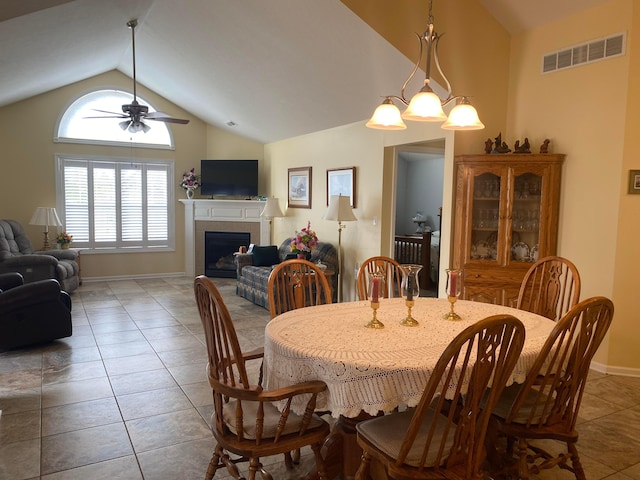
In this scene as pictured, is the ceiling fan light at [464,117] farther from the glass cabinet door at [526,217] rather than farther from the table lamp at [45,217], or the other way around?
the table lamp at [45,217]

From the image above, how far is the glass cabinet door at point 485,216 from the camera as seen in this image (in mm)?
4254

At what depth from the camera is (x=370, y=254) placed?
18.9 feet

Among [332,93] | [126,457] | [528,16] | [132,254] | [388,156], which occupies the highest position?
[528,16]

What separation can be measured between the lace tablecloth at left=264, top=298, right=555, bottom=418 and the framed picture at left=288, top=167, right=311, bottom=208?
4543 millimetres

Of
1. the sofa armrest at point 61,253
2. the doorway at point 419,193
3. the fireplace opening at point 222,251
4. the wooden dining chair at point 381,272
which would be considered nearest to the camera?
the wooden dining chair at point 381,272

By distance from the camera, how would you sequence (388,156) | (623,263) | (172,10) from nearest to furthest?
1. (623,263)
2. (172,10)
3. (388,156)

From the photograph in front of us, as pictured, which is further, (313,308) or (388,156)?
(388,156)

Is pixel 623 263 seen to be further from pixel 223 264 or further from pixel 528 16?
pixel 223 264

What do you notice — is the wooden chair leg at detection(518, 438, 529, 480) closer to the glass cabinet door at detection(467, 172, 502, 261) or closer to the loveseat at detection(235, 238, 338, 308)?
the glass cabinet door at detection(467, 172, 502, 261)

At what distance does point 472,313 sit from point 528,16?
302 centimetres

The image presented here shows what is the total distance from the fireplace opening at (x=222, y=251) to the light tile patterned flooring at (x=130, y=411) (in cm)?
327

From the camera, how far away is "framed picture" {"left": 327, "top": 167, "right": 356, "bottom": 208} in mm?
6031

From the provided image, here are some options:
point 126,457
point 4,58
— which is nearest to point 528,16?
point 126,457

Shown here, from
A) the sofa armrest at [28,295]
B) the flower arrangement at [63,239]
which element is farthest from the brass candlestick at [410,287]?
the flower arrangement at [63,239]
